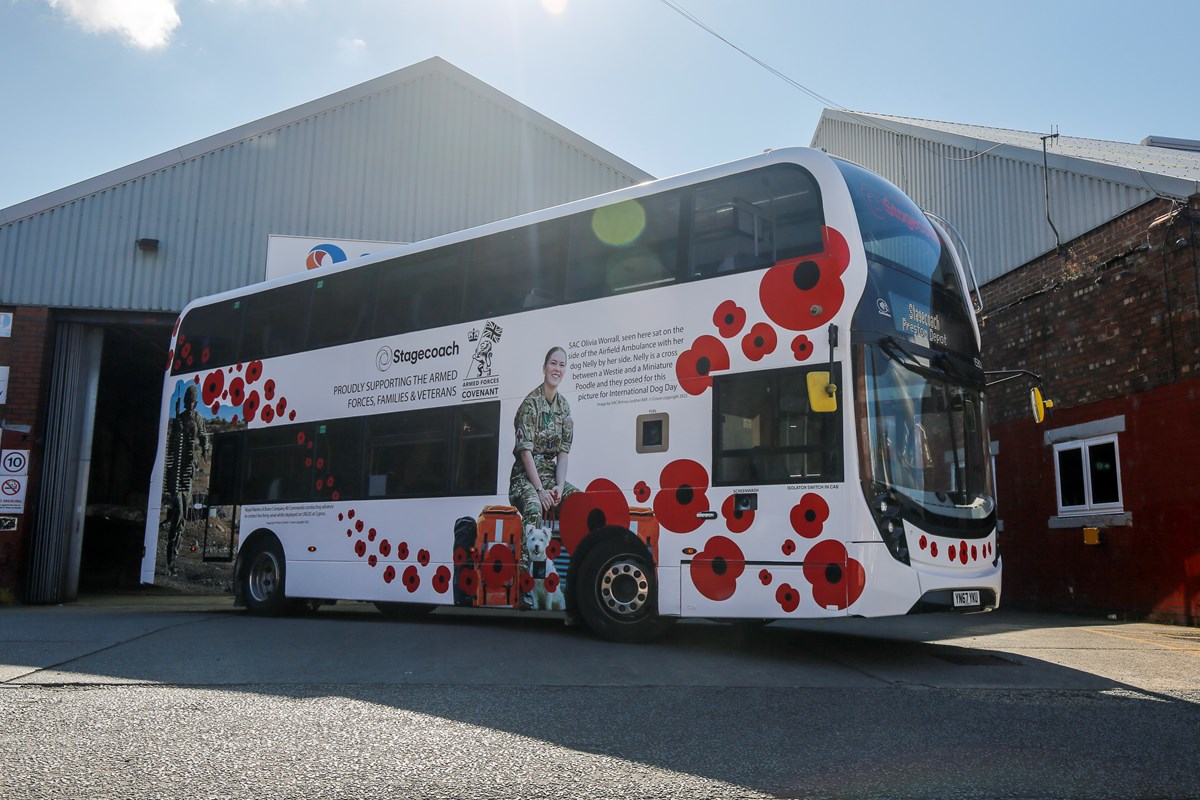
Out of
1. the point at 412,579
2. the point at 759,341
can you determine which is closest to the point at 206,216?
the point at 412,579

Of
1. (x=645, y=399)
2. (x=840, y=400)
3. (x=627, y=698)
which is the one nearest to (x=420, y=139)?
(x=645, y=399)

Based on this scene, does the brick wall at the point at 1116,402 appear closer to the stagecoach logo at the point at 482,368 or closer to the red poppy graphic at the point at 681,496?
the red poppy graphic at the point at 681,496

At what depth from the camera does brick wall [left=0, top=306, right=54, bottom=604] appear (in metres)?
16.6

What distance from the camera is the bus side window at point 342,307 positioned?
11641 millimetres

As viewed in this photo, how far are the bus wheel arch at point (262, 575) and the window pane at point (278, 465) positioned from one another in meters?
0.51

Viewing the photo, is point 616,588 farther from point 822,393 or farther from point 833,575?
point 822,393

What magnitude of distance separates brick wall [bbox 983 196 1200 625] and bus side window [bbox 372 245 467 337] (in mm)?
8310

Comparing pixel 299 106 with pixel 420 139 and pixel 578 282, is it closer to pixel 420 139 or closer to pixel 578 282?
pixel 420 139

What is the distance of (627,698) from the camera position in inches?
240

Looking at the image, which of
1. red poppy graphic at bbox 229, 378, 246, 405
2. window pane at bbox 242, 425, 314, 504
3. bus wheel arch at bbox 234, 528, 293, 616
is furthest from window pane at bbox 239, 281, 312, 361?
bus wheel arch at bbox 234, 528, 293, 616

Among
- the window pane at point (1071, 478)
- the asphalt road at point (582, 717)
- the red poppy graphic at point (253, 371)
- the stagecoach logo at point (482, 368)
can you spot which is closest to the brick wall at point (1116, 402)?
the window pane at point (1071, 478)

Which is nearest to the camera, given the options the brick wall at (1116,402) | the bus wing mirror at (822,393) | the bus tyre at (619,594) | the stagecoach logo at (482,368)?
the bus wing mirror at (822,393)

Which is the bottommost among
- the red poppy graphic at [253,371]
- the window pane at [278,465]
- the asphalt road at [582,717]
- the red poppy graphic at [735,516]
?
the asphalt road at [582,717]

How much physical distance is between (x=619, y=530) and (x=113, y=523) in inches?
818
